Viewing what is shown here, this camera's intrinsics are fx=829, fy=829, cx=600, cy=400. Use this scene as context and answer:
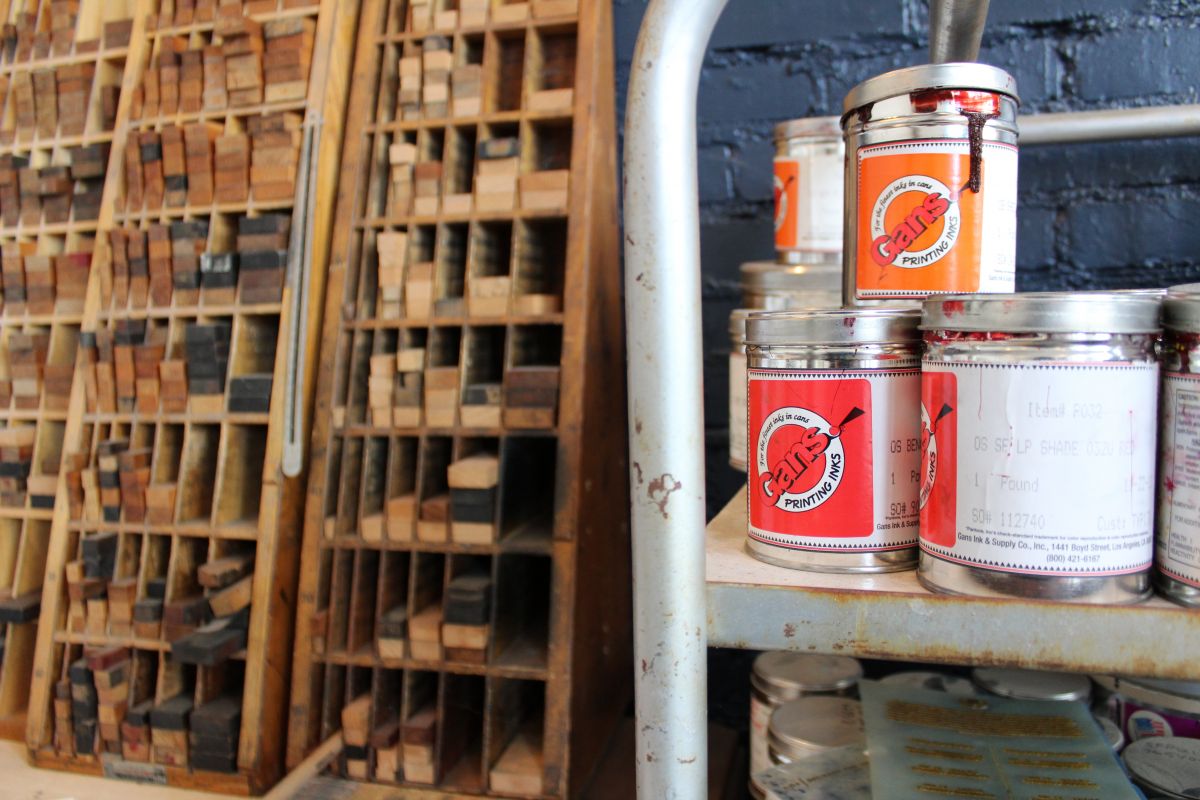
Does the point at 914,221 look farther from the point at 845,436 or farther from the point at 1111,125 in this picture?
the point at 1111,125

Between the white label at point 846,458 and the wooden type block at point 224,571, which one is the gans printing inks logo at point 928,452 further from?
the wooden type block at point 224,571

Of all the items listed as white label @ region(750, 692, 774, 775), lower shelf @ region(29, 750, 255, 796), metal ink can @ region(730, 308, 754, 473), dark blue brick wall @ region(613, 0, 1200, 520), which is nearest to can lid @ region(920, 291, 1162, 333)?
metal ink can @ region(730, 308, 754, 473)

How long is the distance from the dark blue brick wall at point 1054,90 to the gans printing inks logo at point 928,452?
865 mm

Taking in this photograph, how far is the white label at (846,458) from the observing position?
1.66 ft

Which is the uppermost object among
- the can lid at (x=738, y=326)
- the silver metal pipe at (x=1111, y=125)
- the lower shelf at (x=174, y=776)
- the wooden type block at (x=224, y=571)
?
the silver metal pipe at (x=1111, y=125)

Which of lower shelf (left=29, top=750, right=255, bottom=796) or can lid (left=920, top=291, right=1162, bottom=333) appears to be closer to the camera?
can lid (left=920, top=291, right=1162, bottom=333)

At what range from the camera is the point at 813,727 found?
866 millimetres

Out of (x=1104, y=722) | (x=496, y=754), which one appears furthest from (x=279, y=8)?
(x=1104, y=722)

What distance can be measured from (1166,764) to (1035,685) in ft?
0.43

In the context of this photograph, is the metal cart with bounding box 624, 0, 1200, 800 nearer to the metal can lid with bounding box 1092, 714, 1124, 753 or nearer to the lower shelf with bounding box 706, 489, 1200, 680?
the lower shelf with bounding box 706, 489, 1200, 680

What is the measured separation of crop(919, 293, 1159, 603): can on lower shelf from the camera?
43 centimetres

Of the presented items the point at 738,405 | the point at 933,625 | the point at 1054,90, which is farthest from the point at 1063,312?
the point at 1054,90

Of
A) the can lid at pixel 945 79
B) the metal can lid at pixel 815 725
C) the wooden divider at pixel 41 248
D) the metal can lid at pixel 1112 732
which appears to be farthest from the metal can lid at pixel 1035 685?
the wooden divider at pixel 41 248

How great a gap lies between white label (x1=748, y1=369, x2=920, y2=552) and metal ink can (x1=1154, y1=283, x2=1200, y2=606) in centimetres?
13
